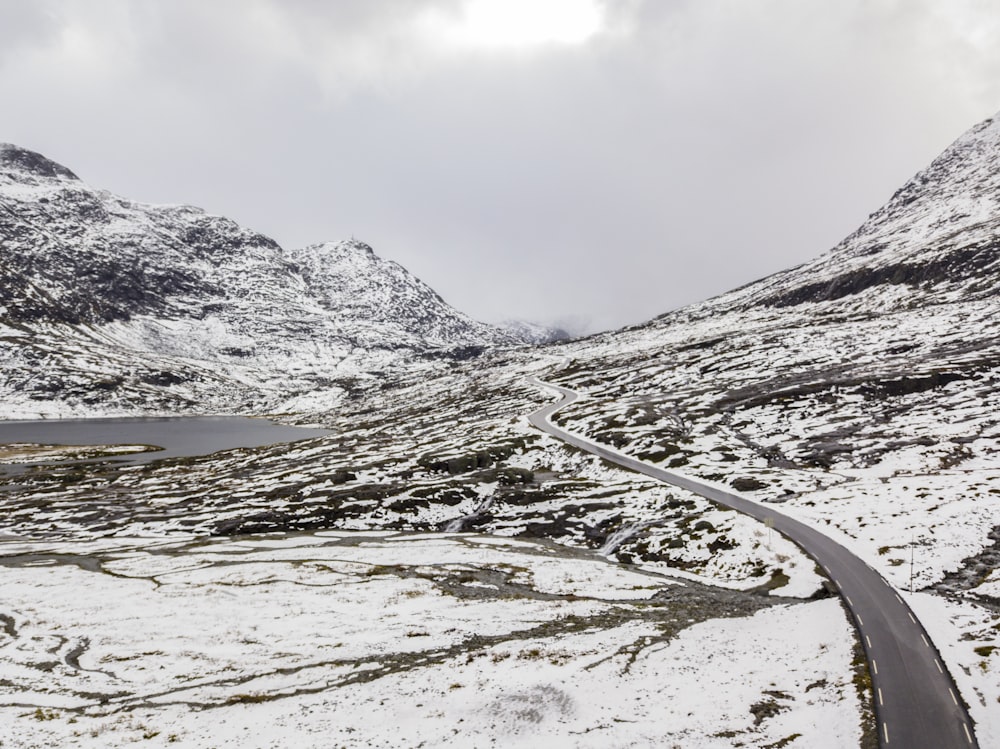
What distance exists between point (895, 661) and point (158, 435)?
18745 cm

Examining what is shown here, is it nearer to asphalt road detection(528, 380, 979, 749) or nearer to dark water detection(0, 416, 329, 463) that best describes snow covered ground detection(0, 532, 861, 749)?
asphalt road detection(528, 380, 979, 749)

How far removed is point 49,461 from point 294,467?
214ft

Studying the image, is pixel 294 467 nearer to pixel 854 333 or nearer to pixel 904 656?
pixel 904 656

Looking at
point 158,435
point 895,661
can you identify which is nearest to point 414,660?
point 895,661

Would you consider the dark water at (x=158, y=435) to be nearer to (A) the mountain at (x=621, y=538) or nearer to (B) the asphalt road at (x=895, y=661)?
(A) the mountain at (x=621, y=538)

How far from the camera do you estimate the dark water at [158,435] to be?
139 metres

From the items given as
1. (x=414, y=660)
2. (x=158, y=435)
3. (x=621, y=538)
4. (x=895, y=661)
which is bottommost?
(x=414, y=660)

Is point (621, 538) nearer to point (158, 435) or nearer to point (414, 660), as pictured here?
point (414, 660)

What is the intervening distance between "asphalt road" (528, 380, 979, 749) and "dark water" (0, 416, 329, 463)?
13133 centimetres

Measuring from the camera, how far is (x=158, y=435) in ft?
538

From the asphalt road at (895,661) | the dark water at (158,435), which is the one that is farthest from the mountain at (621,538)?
the dark water at (158,435)

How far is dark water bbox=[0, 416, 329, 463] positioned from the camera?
13900cm

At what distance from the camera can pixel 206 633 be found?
34250 mm

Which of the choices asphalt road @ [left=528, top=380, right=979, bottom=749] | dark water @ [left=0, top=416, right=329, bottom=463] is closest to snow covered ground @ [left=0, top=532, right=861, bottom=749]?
asphalt road @ [left=528, top=380, right=979, bottom=749]
